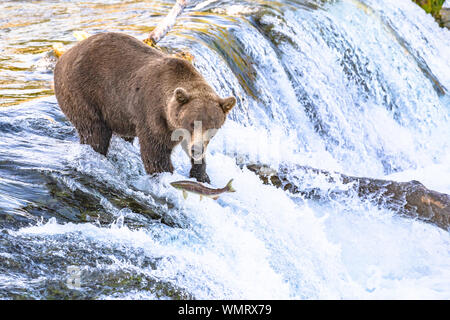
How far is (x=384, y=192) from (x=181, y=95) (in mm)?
2158

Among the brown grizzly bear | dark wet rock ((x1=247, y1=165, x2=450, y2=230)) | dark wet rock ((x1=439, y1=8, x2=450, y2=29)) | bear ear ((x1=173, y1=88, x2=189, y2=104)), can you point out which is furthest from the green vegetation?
bear ear ((x1=173, y1=88, x2=189, y2=104))

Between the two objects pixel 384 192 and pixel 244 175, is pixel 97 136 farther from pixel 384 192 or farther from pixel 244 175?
pixel 384 192

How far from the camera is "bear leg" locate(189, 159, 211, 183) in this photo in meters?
5.38

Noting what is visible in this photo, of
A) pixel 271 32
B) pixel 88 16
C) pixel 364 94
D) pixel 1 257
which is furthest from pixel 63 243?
pixel 88 16

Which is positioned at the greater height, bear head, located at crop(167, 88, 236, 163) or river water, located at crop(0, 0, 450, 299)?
bear head, located at crop(167, 88, 236, 163)

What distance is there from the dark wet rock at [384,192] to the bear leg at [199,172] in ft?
1.79

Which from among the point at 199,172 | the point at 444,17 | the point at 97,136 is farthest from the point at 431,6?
the point at 97,136

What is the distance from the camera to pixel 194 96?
15.8 feet

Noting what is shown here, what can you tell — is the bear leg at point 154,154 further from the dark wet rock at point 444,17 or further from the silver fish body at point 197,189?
the dark wet rock at point 444,17

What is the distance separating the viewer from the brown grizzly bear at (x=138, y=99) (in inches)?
188

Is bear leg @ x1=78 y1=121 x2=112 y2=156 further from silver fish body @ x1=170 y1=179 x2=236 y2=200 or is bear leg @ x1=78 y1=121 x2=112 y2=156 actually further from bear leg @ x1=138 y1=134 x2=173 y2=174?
silver fish body @ x1=170 y1=179 x2=236 y2=200

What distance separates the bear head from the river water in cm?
59

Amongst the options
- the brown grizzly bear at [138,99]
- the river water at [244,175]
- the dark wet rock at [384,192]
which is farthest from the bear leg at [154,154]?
the dark wet rock at [384,192]

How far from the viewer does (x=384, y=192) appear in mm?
5562
